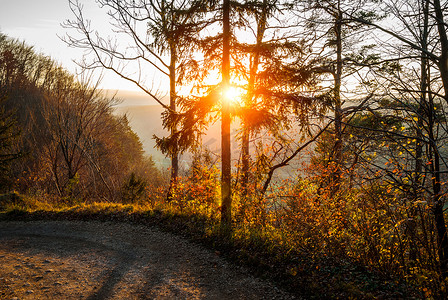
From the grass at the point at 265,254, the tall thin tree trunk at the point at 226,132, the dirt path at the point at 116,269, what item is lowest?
the dirt path at the point at 116,269

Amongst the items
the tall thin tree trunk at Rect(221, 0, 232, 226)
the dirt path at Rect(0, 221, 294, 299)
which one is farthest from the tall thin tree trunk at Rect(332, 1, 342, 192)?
the dirt path at Rect(0, 221, 294, 299)

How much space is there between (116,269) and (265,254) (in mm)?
3681

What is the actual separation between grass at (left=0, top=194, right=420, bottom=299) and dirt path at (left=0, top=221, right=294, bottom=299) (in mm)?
366

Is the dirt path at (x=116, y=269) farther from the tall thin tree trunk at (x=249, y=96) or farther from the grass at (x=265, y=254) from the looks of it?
the tall thin tree trunk at (x=249, y=96)

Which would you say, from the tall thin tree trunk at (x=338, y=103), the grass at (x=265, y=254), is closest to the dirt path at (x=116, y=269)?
the grass at (x=265, y=254)

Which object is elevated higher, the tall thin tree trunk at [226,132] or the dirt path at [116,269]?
the tall thin tree trunk at [226,132]

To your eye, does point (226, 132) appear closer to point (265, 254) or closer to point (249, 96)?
point (249, 96)

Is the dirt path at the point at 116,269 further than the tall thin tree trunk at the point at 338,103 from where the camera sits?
No

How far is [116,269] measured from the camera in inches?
257

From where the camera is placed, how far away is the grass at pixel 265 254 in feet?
16.8

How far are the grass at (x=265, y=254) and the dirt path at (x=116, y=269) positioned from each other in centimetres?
37

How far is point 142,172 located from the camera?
1582 inches

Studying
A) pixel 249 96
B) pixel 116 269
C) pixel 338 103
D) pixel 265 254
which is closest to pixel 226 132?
pixel 249 96

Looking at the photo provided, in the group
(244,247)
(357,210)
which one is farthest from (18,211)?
(357,210)
